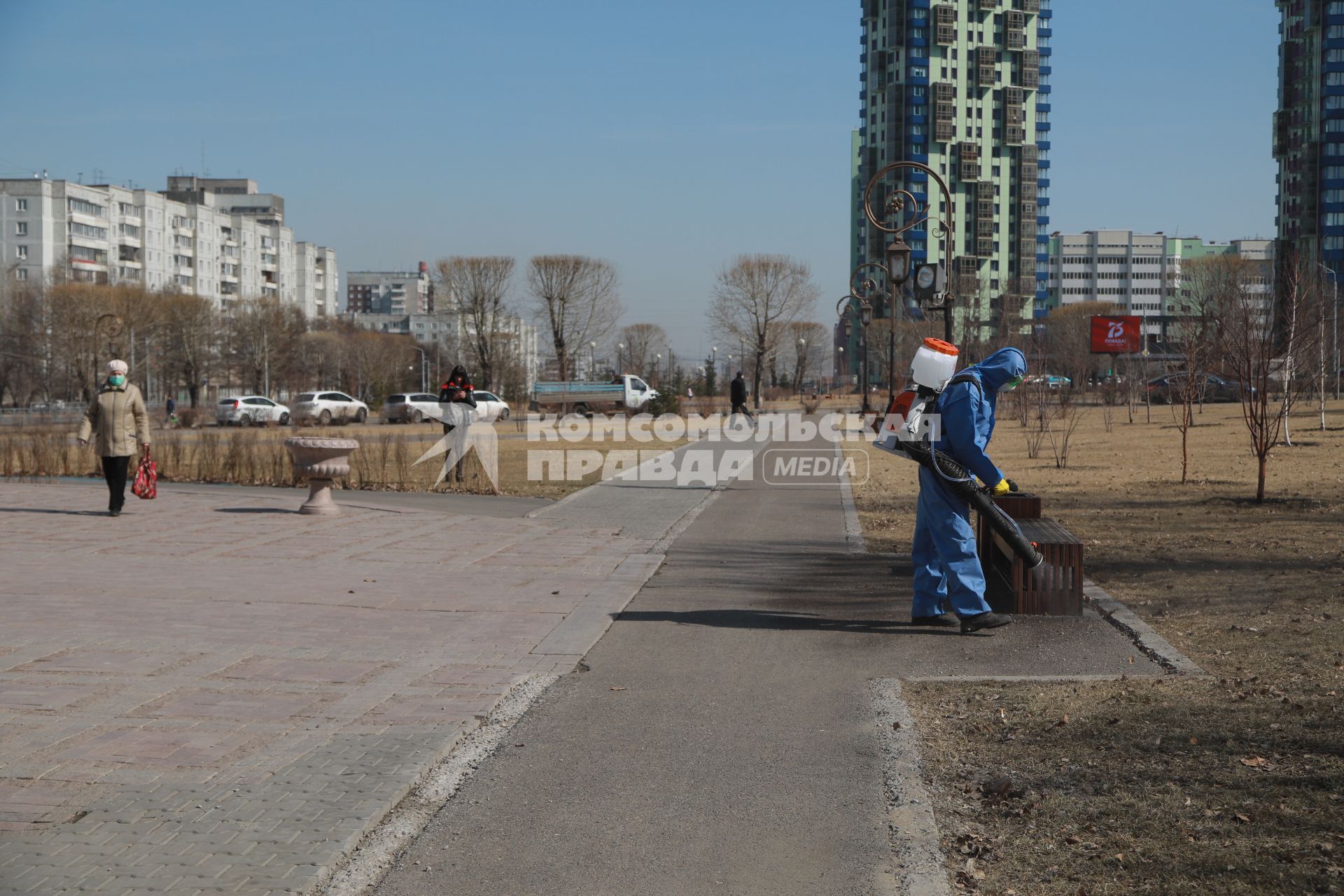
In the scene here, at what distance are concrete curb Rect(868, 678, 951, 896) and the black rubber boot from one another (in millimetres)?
1651

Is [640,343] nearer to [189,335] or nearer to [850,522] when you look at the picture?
[189,335]

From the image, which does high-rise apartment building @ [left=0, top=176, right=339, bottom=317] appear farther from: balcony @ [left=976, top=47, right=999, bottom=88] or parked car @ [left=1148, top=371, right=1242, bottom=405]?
balcony @ [left=976, top=47, right=999, bottom=88]

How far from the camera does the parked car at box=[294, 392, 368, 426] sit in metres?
53.2

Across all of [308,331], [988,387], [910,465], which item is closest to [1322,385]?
[910,465]

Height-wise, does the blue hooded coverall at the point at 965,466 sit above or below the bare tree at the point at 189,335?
below

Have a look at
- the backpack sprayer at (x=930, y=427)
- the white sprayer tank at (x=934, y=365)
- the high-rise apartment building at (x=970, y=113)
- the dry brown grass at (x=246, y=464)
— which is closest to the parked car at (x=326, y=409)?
the dry brown grass at (x=246, y=464)

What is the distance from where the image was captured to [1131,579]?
31.0 feet

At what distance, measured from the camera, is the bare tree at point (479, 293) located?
74.6m

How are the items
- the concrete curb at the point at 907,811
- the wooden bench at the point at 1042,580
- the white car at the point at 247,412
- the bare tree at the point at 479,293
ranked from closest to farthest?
1. the concrete curb at the point at 907,811
2. the wooden bench at the point at 1042,580
3. the white car at the point at 247,412
4. the bare tree at the point at 479,293

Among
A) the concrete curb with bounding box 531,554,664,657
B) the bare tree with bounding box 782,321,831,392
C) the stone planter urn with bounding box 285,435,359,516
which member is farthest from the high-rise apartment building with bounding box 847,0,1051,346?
the concrete curb with bounding box 531,554,664,657

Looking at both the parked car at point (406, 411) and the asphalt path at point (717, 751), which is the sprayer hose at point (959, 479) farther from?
the parked car at point (406, 411)

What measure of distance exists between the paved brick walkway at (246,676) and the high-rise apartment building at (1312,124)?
387 ft

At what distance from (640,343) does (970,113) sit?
157ft

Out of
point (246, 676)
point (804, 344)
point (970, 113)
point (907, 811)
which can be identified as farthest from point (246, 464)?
point (970, 113)
